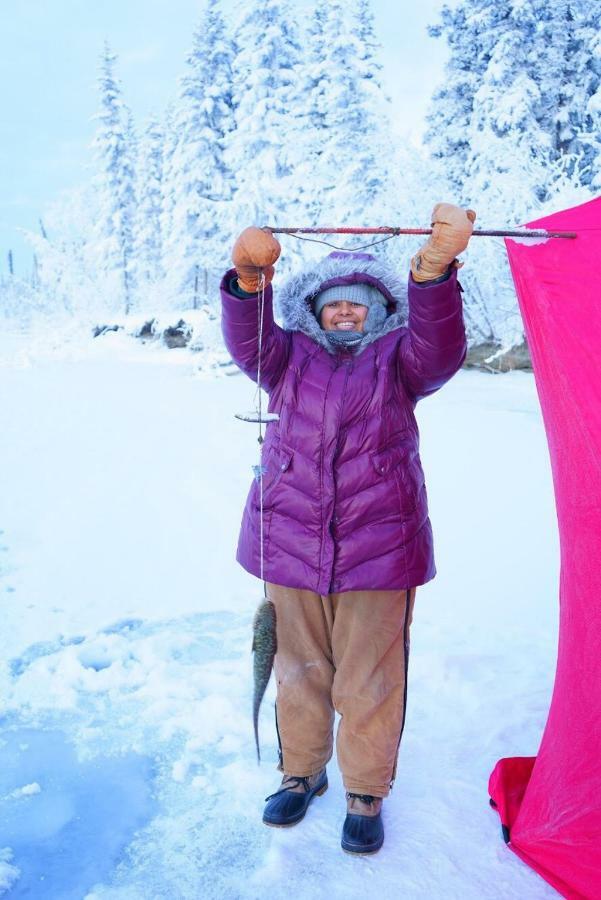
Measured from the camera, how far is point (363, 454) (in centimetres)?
262

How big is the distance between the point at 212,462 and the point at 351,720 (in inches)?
246

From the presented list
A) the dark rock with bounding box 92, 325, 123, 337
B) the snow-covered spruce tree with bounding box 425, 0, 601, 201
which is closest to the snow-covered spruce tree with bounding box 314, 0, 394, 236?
the snow-covered spruce tree with bounding box 425, 0, 601, 201

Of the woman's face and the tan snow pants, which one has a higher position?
the woman's face

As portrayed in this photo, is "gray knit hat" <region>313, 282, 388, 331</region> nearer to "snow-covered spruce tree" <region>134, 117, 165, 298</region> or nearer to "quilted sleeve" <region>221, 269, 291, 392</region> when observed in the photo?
"quilted sleeve" <region>221, 269, 291, 392</region>

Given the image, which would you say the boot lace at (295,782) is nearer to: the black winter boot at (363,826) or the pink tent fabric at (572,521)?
the black winter boot at (363,826)

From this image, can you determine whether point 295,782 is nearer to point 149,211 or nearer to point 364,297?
point 364,297

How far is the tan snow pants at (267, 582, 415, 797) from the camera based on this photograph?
2.68m

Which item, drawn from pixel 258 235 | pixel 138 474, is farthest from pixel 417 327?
pixel 138 474

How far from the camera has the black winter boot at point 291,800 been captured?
8.87ft

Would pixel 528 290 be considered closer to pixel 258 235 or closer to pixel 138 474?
pixel 258 235

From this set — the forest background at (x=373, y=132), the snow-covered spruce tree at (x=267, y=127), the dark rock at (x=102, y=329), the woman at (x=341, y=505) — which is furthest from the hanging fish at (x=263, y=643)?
the dark rock at (x=102, y=329)

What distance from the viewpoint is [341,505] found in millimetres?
2627

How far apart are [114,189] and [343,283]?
33.5 metres

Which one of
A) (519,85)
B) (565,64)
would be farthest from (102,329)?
(565,64)
